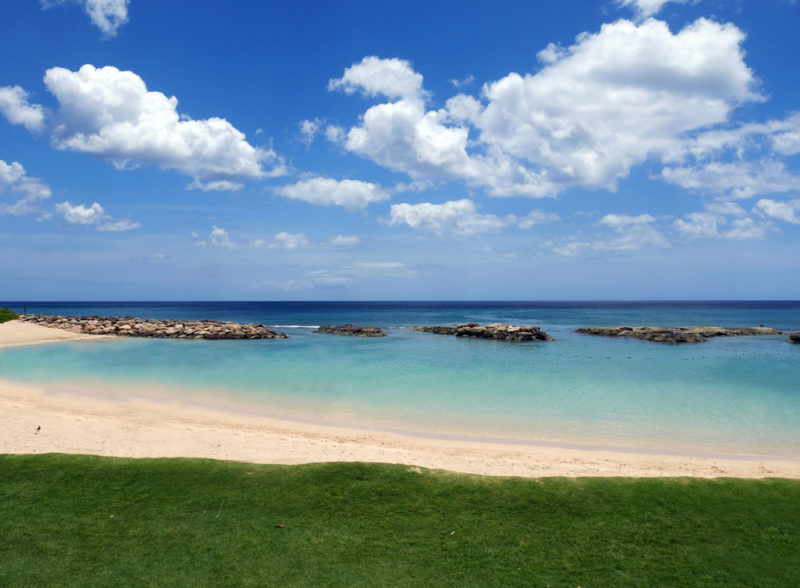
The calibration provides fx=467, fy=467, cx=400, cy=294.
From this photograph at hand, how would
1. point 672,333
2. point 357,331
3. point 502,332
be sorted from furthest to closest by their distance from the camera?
point 357,331 → point 502,332 → point 672,333

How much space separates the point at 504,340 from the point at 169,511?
46.7 meters

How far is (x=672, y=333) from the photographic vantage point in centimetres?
5125

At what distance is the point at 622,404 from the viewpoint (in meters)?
20.4

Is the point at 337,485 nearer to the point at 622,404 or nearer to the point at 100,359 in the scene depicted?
the point at 622,404

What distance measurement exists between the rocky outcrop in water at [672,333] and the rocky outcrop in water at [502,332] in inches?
396

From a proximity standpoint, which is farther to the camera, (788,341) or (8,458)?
(788,341)

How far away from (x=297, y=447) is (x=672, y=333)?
50.1 metres

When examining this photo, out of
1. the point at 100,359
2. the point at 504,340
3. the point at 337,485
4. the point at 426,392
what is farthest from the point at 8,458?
the point at 504,340

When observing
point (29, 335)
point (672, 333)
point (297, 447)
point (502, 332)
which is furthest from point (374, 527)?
point (29, 335)

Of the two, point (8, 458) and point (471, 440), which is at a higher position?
point (8, 458)

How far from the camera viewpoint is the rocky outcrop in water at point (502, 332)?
51969 mm

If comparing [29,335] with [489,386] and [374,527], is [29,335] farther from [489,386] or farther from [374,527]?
[374,527]

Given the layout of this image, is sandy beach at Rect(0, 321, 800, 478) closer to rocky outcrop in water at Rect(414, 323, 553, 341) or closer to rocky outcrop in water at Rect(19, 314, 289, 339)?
rocky outcrop in water at Rect(19, 314, 289, 339)

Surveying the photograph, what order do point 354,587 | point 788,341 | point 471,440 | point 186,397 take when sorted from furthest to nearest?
1. point 788,341
2. point 186,397
3. point 471,440
4. point 354,587
